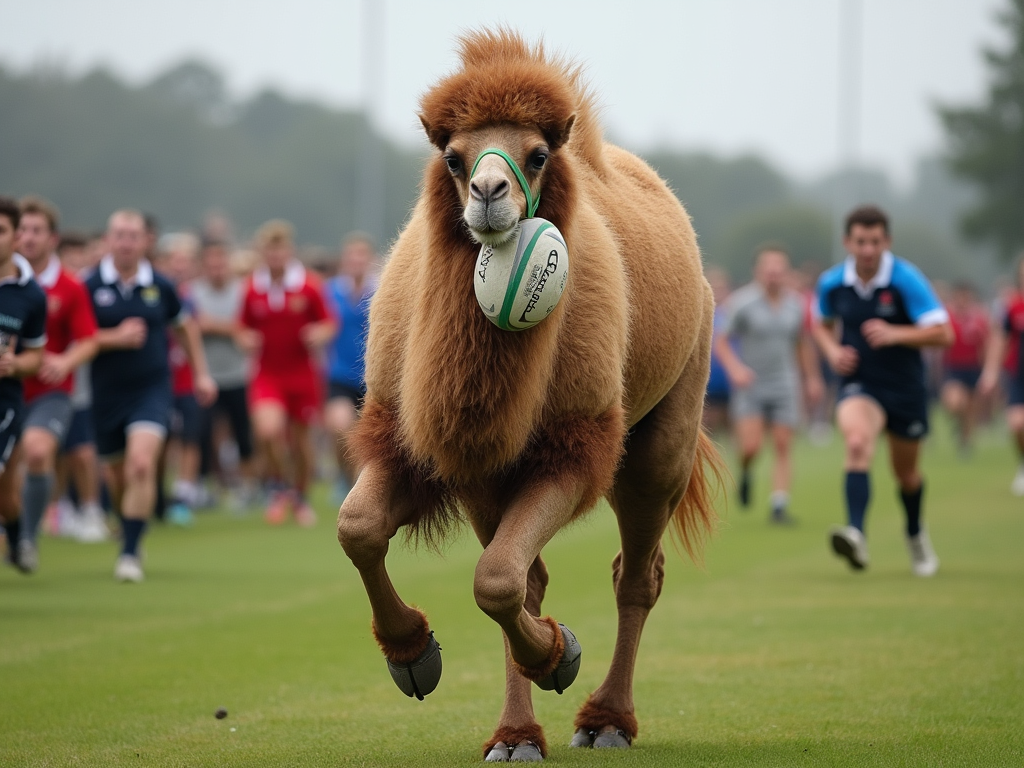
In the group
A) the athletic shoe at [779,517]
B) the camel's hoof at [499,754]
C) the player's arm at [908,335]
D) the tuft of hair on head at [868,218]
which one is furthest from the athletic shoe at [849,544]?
the camel's hoof at [499,754]

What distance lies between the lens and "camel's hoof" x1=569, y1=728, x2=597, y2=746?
229 inches

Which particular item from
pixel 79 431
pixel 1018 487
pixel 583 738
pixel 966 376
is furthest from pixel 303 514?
pixel 966 376

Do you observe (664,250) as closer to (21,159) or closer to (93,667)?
(93,667)

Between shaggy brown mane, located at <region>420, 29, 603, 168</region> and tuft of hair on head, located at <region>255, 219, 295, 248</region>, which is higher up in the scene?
shaggy brown mane, located at <region>420, 29, 603, 168</region>

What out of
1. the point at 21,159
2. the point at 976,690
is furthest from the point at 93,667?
the point at 21,159

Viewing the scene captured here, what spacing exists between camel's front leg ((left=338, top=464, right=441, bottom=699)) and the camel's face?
1.04 metres

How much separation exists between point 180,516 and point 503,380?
1147 centimetres

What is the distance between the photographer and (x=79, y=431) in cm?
1360

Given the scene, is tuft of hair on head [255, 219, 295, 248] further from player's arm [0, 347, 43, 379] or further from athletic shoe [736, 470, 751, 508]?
player's arm [0, 347, 43, 379]

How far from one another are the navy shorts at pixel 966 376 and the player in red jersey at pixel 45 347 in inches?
788

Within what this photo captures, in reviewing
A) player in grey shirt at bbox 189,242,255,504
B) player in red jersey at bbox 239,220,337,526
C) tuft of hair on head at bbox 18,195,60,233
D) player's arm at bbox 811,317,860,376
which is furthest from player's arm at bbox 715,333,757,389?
tuft of hair on head at bbox 18,195,60,233

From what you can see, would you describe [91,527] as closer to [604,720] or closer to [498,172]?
[604,720]

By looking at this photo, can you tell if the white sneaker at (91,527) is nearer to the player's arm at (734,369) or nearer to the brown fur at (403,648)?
the player's arm at (734,369)

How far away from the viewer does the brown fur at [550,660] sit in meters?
5.17
